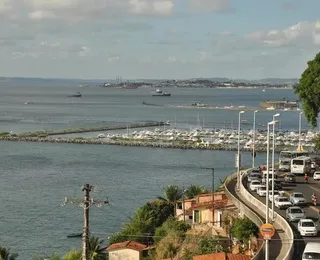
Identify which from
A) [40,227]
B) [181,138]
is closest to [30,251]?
A: [40,227]

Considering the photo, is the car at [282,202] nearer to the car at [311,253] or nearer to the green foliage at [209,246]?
the green foliage at [209,246]

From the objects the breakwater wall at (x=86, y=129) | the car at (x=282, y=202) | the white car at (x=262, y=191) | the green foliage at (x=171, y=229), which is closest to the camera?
Answer: the car at (x=282, y=202)

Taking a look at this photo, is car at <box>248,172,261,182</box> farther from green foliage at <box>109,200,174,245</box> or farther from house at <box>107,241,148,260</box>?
house at <box>107,241,148,260</box>

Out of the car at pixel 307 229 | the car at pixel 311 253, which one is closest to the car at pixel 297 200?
the car at pixel 307 229

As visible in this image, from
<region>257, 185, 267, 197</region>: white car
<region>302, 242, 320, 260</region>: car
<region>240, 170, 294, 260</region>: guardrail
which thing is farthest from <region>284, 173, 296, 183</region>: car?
<region>302, 242, 320, 260</region>: car

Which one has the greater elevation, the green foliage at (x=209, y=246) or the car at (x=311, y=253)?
the car at (x=311, y=253)
